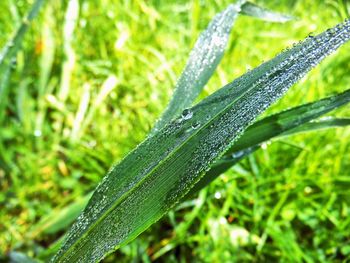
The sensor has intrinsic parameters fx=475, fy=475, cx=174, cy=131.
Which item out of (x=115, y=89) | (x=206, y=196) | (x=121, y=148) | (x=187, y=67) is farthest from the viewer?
(x=115, y=89)

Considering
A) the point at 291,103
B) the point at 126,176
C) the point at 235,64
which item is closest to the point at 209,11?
the point at 235,64

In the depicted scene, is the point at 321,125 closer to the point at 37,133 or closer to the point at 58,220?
the point at 58,220

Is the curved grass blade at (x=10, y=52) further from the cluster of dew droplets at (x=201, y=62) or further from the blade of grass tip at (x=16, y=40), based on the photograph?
the cluster of dew droplets at (x=201, y=62)

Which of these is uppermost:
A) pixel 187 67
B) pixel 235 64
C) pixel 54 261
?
pixel 235 64

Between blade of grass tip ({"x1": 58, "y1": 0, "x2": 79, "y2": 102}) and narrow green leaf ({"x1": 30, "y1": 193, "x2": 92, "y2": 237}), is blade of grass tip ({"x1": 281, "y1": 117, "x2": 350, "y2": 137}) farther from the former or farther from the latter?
blade of grass tip ({"x1": 58, "y1": 0, "x2": 79, "y2": 102})

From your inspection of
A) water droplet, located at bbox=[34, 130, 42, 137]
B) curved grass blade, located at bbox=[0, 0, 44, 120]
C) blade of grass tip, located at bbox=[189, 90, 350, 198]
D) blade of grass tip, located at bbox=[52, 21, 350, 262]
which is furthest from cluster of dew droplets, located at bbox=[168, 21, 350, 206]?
water droplet, located at bbox=[34, 130, 42, 137]

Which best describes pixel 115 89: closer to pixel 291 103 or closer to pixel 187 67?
pixel 291 103

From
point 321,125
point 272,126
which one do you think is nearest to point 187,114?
point 272,126
